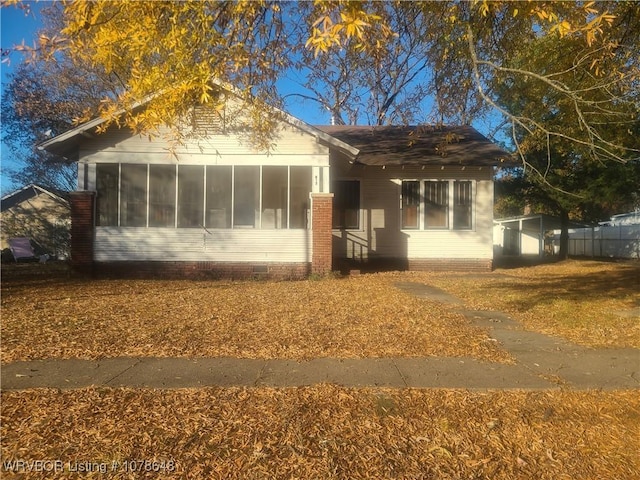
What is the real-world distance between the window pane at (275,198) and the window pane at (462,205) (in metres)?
5.81

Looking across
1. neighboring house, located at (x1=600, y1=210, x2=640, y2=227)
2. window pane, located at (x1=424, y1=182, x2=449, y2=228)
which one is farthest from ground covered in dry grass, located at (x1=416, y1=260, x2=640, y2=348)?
neighboring house, located at (x1=600, y1=210, x2=640, y2=227)

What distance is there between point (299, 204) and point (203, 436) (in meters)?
10.8

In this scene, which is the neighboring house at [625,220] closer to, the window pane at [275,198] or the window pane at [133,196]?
the window pane at [275,198]

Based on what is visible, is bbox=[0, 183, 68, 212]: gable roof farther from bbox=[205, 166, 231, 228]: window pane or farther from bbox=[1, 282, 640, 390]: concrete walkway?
bbox=[1, 282, 640, 390]: concrete walkway

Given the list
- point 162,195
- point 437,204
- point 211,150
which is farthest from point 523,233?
point 162,195

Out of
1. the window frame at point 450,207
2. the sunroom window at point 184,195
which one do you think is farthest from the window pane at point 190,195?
the window frame at point 450,207

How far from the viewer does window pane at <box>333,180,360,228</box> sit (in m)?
16.7

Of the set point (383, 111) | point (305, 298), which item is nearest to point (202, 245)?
point (305, 298)

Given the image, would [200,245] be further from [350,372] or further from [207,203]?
[350,372]

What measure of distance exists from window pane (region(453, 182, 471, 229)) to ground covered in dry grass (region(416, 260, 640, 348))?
6.34ft

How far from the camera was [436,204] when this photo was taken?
16469 mm

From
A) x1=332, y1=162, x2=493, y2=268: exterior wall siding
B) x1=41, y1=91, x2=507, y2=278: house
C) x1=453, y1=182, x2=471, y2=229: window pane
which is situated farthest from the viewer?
x1=453, y1=182, x2=471, y2=229: window pane

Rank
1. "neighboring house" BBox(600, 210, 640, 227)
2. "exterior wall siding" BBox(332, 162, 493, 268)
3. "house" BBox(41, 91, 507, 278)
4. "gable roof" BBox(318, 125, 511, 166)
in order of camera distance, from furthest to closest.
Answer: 1. "neighboring house" BBox(600, 210, 640, 227)
2. "exterior wall siding" BBox(332, 162, 493, 268)
3. "gable roof" BBox(318, 125, 511, 166)
4. "house" BBox(41, 91, 507, 278)

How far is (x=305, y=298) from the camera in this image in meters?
10.1
